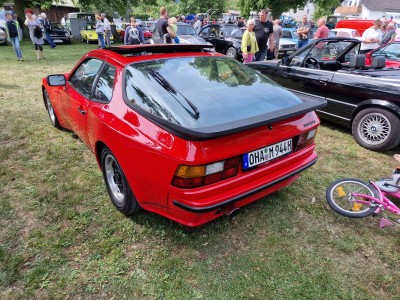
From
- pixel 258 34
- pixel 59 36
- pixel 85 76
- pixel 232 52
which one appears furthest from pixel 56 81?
pixel 59 36

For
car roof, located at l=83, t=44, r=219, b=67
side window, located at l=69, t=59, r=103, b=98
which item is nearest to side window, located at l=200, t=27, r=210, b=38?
side window, located at l=69, t=59, r=103, b=98

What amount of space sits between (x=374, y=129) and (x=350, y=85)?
0.74 metres

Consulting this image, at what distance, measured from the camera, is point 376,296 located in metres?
2.01

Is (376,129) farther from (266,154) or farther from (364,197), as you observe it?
(266,154)

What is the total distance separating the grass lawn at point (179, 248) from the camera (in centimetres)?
205

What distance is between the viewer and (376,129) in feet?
13.5

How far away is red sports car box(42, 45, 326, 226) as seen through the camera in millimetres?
1980

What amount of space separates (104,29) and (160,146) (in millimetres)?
14976

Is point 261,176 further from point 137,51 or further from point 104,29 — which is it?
point 104,29

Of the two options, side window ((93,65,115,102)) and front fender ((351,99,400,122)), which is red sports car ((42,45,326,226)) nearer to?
side window ((93,65,115,102))

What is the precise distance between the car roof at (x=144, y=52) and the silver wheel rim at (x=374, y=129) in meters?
2.55

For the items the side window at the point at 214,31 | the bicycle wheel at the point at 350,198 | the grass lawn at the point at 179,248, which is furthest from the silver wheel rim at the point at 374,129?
the side window at the point at 214,31

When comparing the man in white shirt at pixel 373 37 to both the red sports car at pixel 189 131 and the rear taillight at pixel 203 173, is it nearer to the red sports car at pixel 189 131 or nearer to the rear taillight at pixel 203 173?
the red sports car at pixel 189 131

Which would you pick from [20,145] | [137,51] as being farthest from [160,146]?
[20,145]
